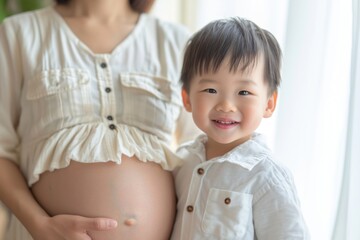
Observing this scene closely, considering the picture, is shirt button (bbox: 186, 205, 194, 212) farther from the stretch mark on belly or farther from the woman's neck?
the woman's neck

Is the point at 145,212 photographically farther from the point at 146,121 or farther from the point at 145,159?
the point at 146,121

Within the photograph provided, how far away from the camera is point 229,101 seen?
101 centimetres

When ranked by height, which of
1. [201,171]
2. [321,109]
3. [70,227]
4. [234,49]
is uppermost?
[234,49]

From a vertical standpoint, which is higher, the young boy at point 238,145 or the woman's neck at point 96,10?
the woman's neck at point 96,10

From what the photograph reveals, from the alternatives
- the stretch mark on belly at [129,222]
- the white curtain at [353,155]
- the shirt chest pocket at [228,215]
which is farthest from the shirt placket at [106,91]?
the white curtain at [353,155]

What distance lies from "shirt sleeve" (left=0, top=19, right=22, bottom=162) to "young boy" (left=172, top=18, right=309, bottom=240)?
49 cm

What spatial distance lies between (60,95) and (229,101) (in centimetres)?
46

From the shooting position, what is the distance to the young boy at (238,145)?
100cm

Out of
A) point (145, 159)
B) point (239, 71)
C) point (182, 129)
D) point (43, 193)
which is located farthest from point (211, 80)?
point (43, 193)

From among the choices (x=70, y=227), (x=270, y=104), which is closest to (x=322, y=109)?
A: (x=270, y=104)

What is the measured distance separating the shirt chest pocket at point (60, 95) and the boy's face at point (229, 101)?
33cm

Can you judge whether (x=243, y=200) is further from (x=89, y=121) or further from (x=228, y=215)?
(x=89, y=121)

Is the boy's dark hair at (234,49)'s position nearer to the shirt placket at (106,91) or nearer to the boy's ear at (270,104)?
the boy's ear at (270,104)

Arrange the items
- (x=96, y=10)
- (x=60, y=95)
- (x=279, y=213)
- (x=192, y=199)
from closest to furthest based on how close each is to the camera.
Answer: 1. (x=279, y=213)
2. (x=192, y=199)
3. (x=60, y=95)
4. (x=96, y=10)
